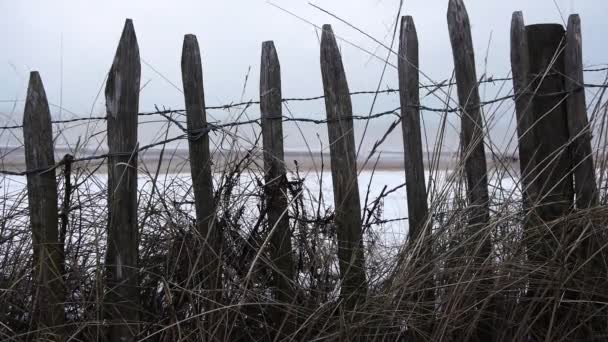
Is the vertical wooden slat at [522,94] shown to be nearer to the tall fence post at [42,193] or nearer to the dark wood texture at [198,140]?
the dark wood texture at [198,140]

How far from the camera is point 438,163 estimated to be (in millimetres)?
2543

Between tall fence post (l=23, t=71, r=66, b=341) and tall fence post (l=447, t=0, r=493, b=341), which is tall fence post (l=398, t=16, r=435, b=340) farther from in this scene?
tall fence post (l=23, t=71, r=66, b=341)

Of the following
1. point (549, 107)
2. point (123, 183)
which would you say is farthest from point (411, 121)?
point (123, 183)

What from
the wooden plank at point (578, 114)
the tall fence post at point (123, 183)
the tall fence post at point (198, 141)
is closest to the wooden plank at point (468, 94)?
the wooden plank at point (578, 114)

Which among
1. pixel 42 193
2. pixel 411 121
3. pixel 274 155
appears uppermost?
pixel 411 121

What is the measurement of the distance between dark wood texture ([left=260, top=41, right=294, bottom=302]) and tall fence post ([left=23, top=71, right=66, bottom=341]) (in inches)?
29.4

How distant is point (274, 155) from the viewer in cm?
265

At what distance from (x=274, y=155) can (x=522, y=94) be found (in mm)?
976

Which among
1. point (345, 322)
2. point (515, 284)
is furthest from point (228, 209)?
point (515, 284)

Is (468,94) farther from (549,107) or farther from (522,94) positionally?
(549,107)

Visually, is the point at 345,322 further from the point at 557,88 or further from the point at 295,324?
the point at 557,88

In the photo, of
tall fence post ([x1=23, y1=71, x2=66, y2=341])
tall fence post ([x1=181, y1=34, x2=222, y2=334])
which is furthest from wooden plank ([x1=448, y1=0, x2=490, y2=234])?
tall fence post ([x1=23, y1=71, x2=66, y2=341])

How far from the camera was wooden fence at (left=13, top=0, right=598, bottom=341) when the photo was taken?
8.11 ft

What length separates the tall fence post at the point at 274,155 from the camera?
2.63 m
